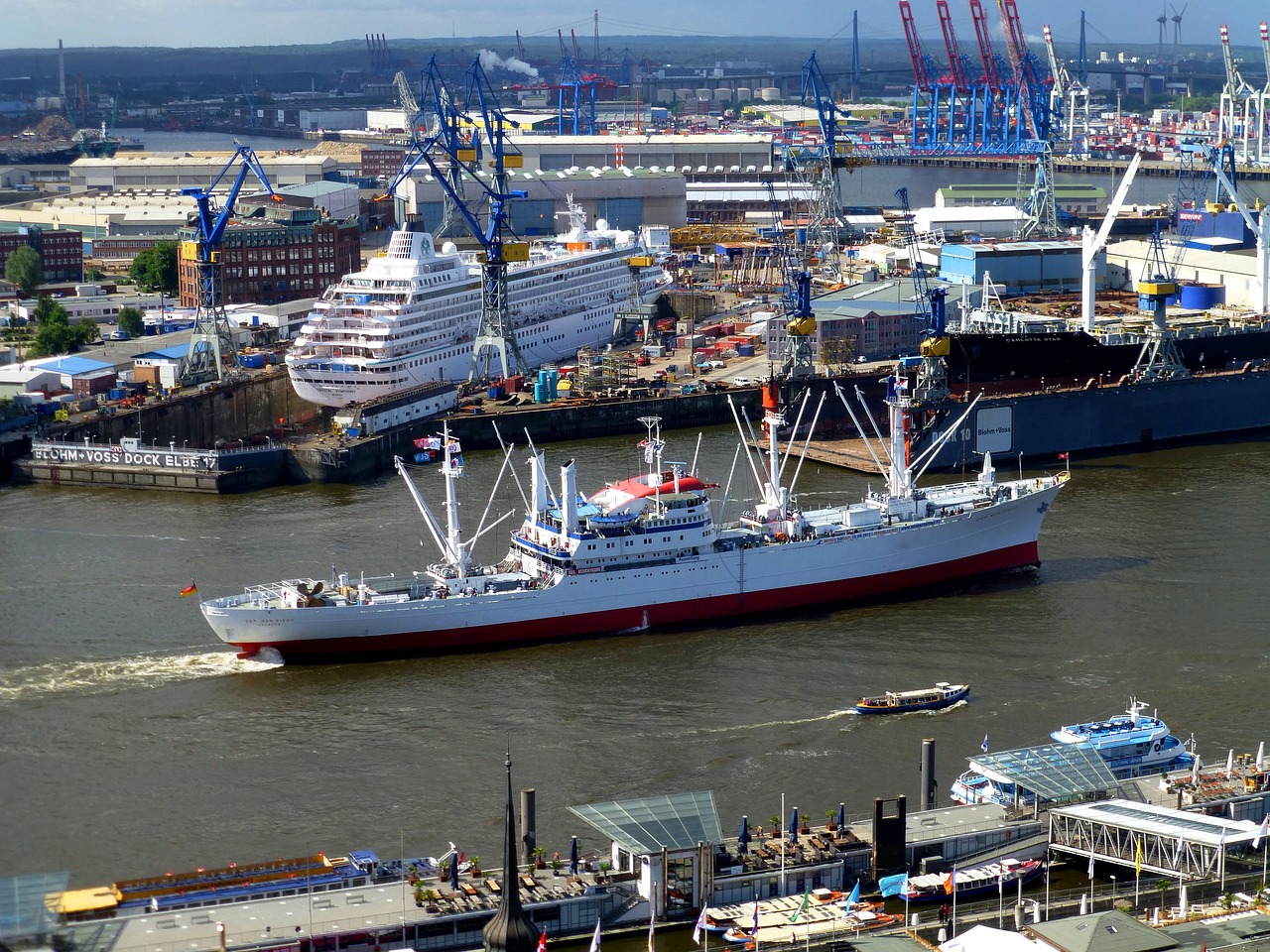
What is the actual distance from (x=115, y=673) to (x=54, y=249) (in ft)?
86.6

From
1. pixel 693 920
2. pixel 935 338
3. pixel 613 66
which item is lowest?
pixel 693 920

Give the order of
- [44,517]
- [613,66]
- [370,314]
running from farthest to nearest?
[613,66]
[370,314]
[44,517]

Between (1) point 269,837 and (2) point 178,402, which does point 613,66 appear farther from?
(1) point 269,837

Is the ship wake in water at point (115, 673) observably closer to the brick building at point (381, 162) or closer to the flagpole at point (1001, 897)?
the flagpole at point (1001, 897)

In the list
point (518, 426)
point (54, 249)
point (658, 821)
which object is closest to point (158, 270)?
point (54, 249)

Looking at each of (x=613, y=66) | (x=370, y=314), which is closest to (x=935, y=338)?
(x=370, y=314)

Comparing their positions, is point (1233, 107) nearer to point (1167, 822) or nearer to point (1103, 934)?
point (1167, 822)

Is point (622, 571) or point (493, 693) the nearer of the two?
point (493, 693)

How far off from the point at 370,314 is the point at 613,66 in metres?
90.5

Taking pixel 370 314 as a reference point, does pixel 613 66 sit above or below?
above

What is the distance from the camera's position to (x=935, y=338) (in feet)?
81.3

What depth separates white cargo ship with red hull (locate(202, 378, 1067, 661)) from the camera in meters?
16.4

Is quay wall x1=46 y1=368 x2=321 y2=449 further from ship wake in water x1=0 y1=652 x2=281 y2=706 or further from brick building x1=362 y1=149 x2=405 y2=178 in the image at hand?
brick building x1=362 y1=149 x2=405 y2=178

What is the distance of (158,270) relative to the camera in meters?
37.5
